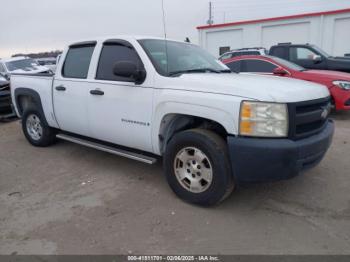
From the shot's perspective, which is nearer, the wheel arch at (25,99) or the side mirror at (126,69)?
the side mirror at (126,69)

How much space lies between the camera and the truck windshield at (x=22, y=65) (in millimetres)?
14102

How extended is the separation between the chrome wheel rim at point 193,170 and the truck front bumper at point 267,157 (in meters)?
0.37

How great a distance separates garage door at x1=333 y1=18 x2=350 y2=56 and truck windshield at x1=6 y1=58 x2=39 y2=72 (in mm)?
16893

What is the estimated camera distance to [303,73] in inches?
320

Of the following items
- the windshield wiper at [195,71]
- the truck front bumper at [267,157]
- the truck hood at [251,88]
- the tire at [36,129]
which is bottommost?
the tire at [36,129]

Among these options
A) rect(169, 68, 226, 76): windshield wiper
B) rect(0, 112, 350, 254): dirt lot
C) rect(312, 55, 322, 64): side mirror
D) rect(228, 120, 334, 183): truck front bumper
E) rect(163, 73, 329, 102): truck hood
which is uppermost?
rect(169, 68, 226, 76): windshield wiper

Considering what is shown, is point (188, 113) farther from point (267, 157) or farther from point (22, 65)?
point (22, 65)

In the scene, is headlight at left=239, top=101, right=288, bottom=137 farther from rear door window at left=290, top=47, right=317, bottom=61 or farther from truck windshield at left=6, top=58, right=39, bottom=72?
truck windshield at left=6, top=58, right=39, bottom=72

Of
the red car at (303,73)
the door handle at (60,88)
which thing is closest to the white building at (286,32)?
the red car at (303,73)

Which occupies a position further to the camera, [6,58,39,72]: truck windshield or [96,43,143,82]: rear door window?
[6,58,39,72]: truck windshield

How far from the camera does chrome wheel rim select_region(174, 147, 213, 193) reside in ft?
11.4

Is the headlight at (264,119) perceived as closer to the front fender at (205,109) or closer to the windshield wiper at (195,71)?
the front fender at (205,109)

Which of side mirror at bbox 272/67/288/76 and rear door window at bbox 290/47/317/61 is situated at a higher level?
rear door window at bbox 290/47/317/61

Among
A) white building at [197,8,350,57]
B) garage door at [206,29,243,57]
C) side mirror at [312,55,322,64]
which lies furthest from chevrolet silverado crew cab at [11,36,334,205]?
garage door at [206,29,243,57]
